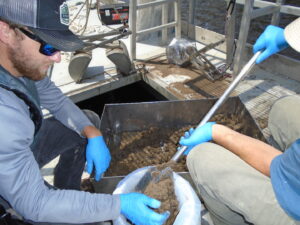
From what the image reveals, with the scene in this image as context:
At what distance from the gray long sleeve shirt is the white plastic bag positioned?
8.9 inches

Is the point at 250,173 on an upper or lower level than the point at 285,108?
lower

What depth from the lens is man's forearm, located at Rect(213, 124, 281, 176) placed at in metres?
1.55

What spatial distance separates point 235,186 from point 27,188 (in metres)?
1.11

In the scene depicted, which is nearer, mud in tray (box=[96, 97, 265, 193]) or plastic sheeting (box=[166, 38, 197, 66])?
mud in tray (box=[96, 97, 265, 193])

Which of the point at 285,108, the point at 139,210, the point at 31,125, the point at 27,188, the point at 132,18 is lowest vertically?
the point at 139,210

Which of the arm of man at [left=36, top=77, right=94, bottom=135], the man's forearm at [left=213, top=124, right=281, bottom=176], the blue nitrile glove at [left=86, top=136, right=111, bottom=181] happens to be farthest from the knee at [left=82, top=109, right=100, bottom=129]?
the man's forearm at [left=213, top=124, right=281, bottom=176]

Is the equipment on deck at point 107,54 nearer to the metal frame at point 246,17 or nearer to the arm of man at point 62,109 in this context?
the arm of man at point 62,109

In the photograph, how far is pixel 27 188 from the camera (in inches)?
51.0

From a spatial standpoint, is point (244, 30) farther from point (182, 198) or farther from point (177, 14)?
point (182, 198)

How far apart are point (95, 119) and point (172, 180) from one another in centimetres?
97

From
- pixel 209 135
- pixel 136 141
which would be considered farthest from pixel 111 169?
pixel 209 135

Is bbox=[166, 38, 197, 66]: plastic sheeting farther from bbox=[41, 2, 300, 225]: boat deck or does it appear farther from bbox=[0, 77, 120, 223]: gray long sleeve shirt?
bbox=[0, 77, 120, 223]: gray long sleeve shirt

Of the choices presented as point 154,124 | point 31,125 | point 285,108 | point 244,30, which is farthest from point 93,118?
point 244,30

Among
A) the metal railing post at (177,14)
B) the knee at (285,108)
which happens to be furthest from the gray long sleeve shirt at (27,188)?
Result: the metal railing post at (177,14)
